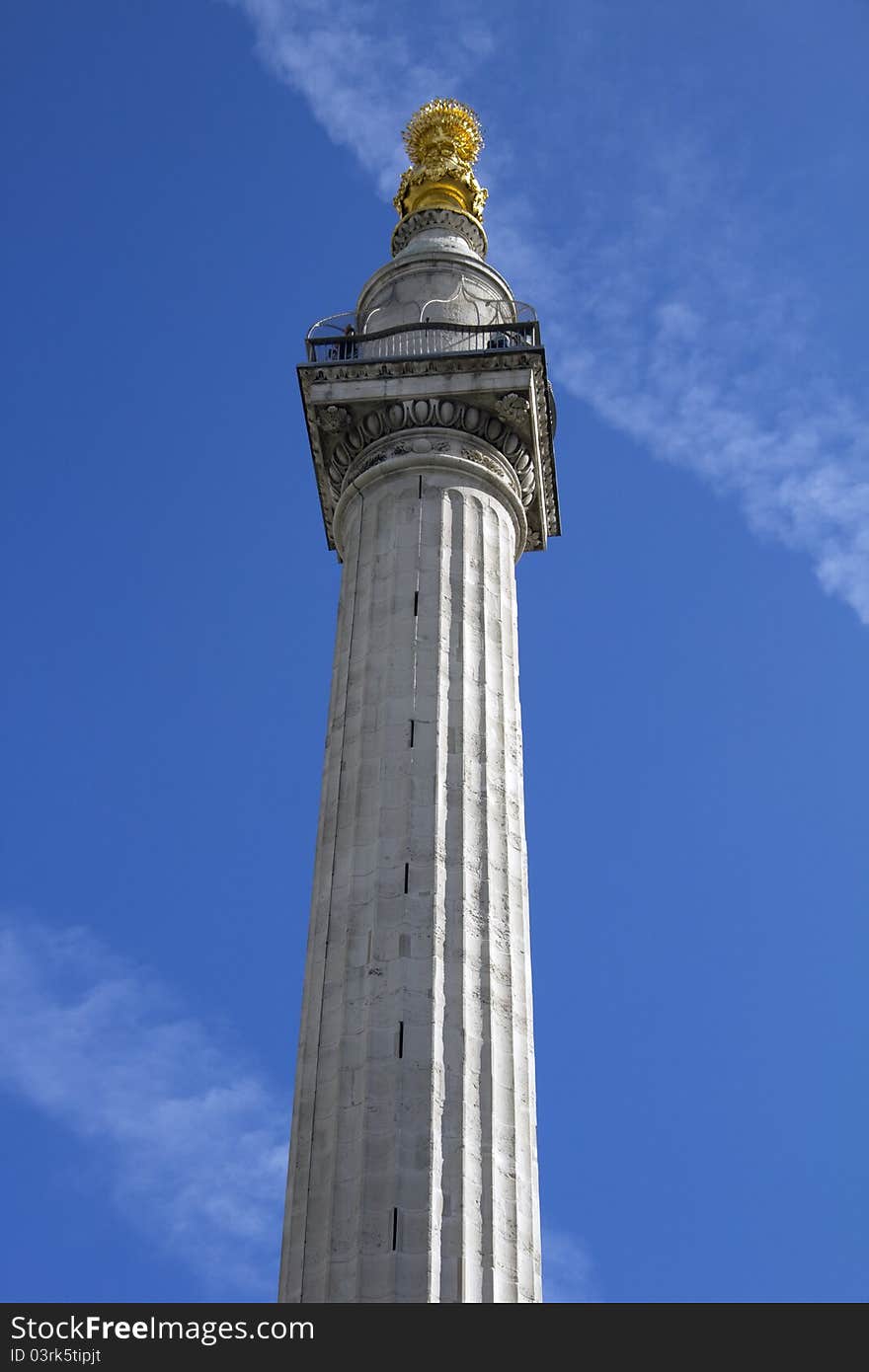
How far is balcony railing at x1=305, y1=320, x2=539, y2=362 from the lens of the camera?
3406 centimetres

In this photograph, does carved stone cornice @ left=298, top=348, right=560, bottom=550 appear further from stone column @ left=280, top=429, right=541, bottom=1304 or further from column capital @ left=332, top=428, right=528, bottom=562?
stone column @ left=280, top=429, right=541, bottom=1304

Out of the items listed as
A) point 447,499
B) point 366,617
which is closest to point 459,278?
point 447,499

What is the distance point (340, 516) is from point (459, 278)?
686cm

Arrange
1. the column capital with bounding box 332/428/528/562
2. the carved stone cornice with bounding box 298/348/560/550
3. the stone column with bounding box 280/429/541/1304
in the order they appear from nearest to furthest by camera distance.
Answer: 1. the stone column with bounding box 280/429/541/1304
2. the column capital with bounding box 332/428/528/562
3. the carved stone cornice with bounding box 298/348/560/550

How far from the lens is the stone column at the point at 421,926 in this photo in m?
22.1

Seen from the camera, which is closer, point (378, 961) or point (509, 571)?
point (378, 961)

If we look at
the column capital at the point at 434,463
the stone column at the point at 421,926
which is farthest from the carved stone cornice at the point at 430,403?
the stone column at the point at 421,926

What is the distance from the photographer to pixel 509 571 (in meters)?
31.7

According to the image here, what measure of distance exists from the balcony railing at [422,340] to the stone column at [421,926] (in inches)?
98.3

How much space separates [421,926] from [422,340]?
14060mm

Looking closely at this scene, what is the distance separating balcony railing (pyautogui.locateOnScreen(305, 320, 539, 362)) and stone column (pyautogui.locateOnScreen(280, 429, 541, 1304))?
250 cm

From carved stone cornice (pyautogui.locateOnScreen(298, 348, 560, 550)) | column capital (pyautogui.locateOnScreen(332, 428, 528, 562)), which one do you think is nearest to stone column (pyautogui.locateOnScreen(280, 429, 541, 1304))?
column capital (pyautogui.locateOnScreen(332, 428, 528, 562))
